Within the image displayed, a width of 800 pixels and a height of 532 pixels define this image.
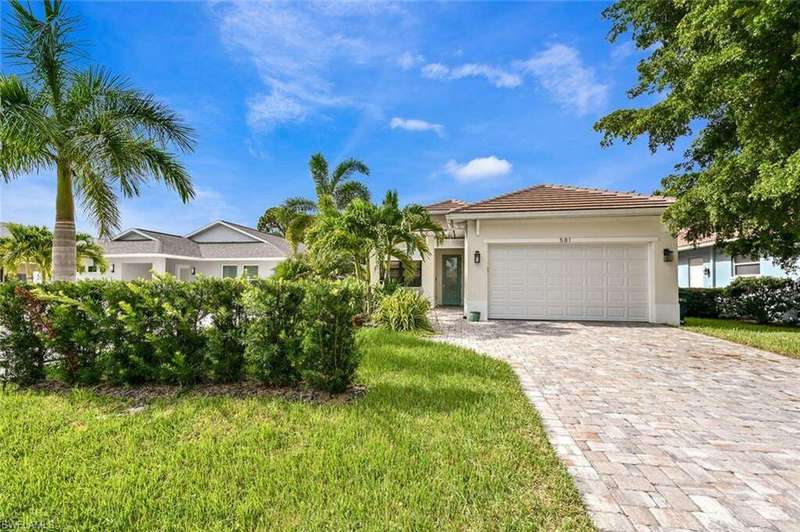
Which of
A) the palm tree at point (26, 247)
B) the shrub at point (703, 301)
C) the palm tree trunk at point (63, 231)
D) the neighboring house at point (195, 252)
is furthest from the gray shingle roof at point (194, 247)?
the shrub at point (703, 301)

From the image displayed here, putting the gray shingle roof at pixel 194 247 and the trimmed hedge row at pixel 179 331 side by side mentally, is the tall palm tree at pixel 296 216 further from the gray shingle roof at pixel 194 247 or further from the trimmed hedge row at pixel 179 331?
the trimmed hedge row at pixel 179 331

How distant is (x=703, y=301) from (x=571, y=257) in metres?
7.06

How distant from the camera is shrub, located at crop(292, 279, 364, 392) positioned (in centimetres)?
445

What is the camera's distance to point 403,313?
10219 mm

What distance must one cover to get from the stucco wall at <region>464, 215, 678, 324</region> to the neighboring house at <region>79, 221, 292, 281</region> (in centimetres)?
1531

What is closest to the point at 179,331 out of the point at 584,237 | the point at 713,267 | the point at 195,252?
the point at 584,237

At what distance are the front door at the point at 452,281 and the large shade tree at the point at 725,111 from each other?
8.32 meters

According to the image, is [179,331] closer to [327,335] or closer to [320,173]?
[327,335]

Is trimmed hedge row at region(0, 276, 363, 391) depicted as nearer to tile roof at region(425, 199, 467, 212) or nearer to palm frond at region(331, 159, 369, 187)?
palm frond at region(331, 159, 369, 187)

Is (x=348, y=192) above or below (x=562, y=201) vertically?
above

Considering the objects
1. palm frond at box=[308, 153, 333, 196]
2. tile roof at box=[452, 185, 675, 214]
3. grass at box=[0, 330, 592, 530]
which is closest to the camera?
grass at box=[0, 330, 592, 530]

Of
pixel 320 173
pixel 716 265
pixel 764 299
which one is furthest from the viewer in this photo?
pixel 320 173

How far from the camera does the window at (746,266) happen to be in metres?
15.8

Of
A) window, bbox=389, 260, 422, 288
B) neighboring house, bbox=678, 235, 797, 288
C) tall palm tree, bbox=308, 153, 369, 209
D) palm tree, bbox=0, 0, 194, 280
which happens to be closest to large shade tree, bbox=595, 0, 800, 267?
neighboring house, bbox=678, 235, 797, 288
